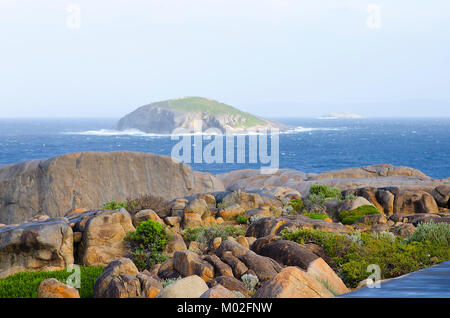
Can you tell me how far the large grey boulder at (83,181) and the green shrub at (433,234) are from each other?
56.5ft

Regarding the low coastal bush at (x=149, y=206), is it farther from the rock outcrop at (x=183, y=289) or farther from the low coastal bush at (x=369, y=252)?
the rock outcrop at (x=183, y=289)

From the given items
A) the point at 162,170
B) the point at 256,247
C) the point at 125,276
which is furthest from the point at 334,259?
the point at 162,170

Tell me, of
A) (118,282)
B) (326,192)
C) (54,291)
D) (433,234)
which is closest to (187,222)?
(433,234)

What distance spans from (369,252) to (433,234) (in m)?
2.83

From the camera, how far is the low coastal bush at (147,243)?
534 inches

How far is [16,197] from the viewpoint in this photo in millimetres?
25844

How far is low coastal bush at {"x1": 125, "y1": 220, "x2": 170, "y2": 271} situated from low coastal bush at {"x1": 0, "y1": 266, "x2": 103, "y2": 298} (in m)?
1.31

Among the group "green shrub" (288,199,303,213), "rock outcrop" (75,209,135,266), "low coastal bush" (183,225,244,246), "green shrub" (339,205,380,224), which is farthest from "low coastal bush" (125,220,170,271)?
"green shrub" (288,199,303,213)

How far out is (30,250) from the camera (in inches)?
540

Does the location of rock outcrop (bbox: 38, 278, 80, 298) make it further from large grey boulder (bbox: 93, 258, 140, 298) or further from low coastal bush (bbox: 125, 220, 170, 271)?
low coastal bush (bbox: 125, 220, 170, 271)

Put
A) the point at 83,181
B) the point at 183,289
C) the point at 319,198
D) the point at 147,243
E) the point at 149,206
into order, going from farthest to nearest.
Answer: the point at 83,181 < the point at 319,198 < the point at 149,206 < the point at 147,243 < the point at 183,289

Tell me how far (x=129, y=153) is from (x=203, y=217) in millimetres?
10946

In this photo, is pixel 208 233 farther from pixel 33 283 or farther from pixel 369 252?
pixel 33 283
